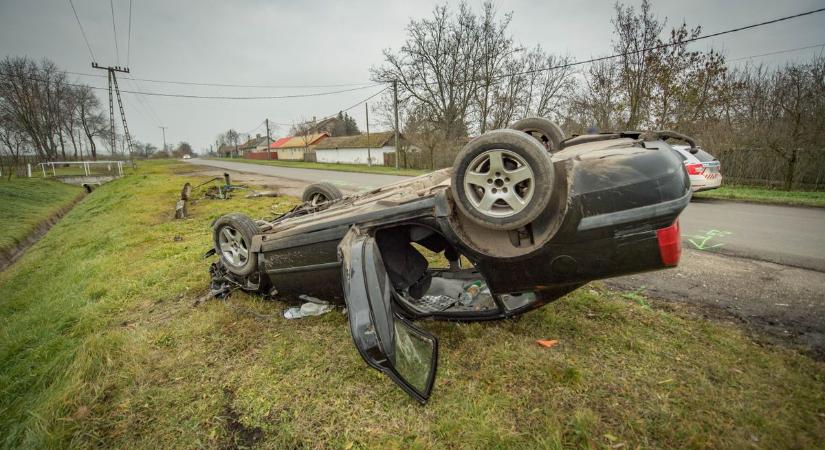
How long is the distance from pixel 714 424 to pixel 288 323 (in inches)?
121

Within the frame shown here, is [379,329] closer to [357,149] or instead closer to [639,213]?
[639,213]

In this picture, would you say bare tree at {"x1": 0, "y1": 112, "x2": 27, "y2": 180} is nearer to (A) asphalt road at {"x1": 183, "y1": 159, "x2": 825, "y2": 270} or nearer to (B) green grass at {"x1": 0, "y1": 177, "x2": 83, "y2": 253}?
(B) green grass at {"x1": 0, "y1": 177, "x2": 83, "y2": 253}

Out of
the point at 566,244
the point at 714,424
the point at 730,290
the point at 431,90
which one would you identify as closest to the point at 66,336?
the point at 566,244

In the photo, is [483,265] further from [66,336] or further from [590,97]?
[590,97]

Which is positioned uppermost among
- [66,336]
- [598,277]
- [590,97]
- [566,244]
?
[590,97]

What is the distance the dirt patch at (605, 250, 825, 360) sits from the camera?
2.77m

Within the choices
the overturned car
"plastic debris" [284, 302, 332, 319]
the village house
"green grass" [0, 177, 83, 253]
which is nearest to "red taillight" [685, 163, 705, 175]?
the overturned car

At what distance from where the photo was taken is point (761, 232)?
5.63 m

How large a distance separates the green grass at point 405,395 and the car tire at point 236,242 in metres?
0.39

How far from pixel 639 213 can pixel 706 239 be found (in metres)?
4.51

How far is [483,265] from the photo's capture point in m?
2.43

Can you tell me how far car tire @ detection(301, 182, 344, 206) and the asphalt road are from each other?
4.97 metres

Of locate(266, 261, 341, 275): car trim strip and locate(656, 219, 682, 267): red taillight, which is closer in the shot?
locate(656, 219, 682, 267): red taillight

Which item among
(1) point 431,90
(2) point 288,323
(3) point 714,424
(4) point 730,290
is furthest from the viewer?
(1) point 431,90
